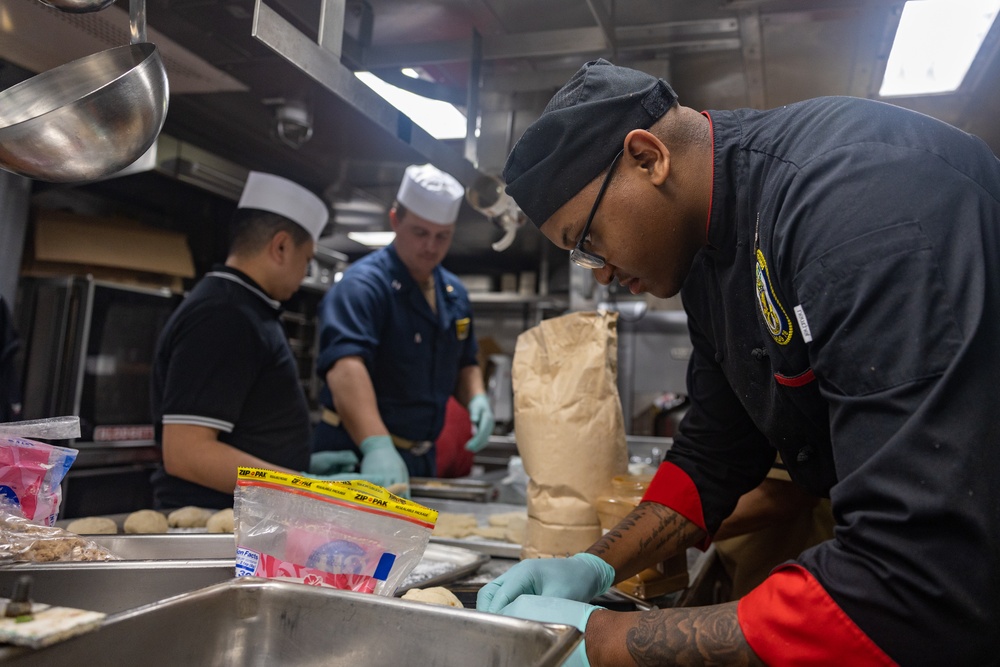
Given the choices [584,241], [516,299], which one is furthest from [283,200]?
[516,299]

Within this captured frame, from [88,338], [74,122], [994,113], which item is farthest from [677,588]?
[88,338]

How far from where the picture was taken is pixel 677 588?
1.31m

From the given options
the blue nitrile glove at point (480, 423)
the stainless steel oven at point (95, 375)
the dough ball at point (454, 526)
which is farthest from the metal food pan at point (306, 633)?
the stainless steel oven at point (95, 375)

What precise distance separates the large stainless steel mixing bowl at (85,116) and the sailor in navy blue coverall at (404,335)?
1485mm

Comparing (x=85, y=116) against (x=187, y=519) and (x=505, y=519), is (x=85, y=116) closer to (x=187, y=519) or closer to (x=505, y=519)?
(x=187, y=519)

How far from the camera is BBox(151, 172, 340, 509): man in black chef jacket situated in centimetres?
182

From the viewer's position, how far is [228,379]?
1865 mm

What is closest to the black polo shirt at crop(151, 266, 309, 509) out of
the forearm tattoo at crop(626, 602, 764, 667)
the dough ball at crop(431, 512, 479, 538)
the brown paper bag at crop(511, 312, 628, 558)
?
the dough ball at crop(431, 512, 479, 538)

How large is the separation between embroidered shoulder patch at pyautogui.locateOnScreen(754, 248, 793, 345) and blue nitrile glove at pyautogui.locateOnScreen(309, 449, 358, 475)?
6.51ft

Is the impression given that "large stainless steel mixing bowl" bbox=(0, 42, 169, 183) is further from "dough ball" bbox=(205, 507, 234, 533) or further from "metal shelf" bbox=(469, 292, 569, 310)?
"metal shelf" bbox=(469, 292, 569, 310)

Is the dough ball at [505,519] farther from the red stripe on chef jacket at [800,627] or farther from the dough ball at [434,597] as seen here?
the red stripe on chef jacket at [800,627]

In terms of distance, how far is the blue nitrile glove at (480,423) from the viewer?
9.67 ft

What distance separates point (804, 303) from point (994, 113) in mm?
2210

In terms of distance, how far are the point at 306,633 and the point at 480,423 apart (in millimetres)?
2314
